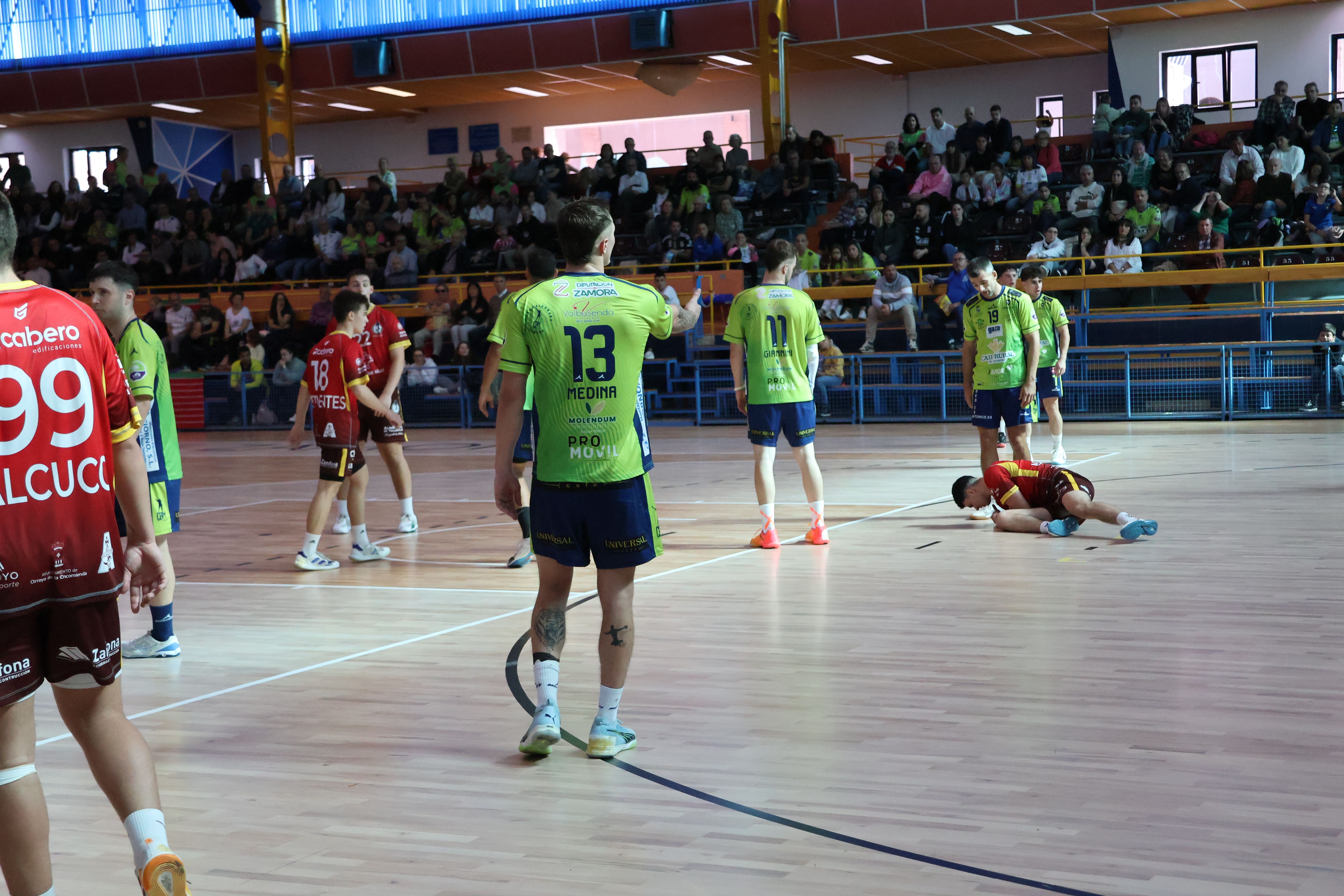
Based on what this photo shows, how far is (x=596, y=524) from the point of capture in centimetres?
417

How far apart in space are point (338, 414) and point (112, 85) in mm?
24134

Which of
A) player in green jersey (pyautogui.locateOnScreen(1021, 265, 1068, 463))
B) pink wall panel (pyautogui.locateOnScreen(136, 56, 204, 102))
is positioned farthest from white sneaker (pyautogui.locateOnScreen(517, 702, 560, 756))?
pink wall panel (pyautogui.locateOnScreen(136, 56, 204, 102))

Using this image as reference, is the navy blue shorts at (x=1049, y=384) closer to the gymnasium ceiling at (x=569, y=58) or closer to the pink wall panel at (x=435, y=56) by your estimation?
the gymnasium ceiling at (x=569, y=58)

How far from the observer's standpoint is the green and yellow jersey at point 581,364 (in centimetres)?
415

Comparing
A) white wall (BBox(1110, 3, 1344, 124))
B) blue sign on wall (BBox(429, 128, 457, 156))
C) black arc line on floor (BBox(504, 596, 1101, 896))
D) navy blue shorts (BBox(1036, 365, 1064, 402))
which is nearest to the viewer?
black arc line on floor (BBox(504, 596, 1101, 896))

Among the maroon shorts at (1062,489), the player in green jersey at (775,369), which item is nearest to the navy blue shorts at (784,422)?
the player in green jersey at (775,369)

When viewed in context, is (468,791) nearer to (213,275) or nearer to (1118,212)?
(1118,212)

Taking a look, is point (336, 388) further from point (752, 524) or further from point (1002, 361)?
point (1002, 361)

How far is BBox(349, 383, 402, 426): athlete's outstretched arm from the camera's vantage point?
837 centimetres

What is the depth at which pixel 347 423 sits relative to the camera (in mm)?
8273

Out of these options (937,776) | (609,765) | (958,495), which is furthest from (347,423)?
(937,776)

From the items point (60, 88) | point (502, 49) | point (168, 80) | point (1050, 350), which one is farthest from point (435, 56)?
point (1050, 350)

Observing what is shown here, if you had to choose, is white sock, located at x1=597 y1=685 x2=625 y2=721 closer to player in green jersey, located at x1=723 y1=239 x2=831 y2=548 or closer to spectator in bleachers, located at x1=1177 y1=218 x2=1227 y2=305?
player in green jersey, located at x1=723 y1=239 x2=831 y2=548

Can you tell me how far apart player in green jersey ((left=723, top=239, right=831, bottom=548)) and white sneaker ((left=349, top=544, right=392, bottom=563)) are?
2.45 m
